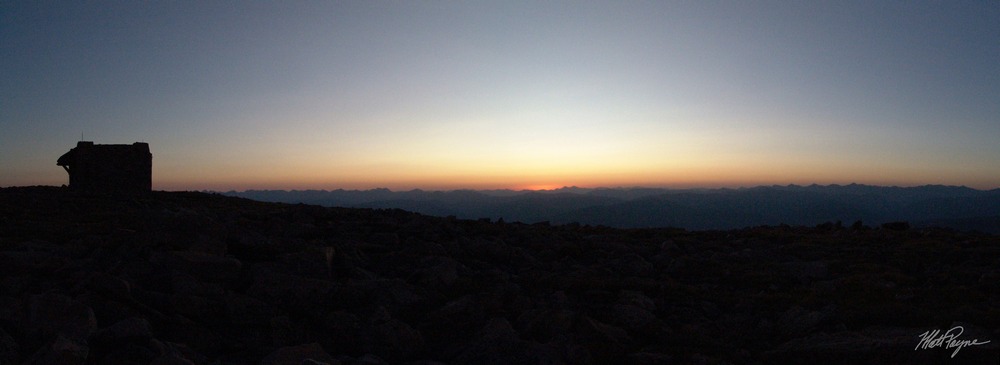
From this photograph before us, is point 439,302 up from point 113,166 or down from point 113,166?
down

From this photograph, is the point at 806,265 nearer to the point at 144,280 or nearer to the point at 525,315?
the point at 525,315

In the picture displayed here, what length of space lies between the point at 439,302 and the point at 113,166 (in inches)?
1320

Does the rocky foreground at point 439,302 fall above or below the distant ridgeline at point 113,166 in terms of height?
below

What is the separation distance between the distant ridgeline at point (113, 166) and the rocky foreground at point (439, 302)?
70.0ft

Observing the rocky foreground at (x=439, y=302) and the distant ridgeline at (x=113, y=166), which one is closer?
the rocky foreground at (x=439, y=302)

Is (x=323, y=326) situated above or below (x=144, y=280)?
below

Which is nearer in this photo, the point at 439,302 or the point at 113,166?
the point at 439,302

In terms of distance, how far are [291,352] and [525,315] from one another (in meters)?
3.61

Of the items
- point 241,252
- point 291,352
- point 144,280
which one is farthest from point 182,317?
point 241,252

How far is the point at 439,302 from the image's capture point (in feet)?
32.5

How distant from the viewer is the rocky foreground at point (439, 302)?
7.20m

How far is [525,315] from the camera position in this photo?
8.87 meters

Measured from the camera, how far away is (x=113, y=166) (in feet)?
113

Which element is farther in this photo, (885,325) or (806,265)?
(806,265)
